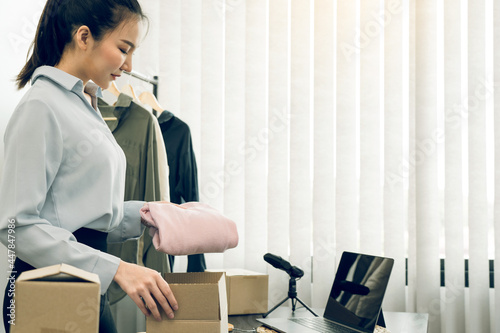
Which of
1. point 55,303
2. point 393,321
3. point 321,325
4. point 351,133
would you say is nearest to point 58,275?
point 55,303

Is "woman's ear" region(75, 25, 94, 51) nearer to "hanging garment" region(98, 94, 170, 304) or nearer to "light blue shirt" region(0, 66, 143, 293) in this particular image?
"light blue shirt" region(0, 66, 143, 293)

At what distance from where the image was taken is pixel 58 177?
2.89ft

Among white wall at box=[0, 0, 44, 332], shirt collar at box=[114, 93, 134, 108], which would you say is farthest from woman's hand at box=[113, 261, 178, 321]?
shirt collar at box=[114, 93, 134, 108]

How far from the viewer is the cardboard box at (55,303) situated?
2.16 ft

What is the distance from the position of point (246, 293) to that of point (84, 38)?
118 cm

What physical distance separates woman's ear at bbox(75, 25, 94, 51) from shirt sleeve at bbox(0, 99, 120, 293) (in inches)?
7.6

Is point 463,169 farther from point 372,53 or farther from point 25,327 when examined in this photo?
point 25,327

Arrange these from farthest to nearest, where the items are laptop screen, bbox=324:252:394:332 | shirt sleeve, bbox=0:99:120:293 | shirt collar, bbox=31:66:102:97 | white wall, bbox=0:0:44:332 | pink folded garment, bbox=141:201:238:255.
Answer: laptop screen, bbox=324:252:394:332
white wall, bbox=0:0:44:332
pink folded garment, bbox=141:201:238:255
shirt collar, bbox=31:66:102:97
shirt sleeve, bbox=0:99:120:293

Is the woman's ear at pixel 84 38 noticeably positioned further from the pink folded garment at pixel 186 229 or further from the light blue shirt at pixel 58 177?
the pink folded garment at pixel 186 229

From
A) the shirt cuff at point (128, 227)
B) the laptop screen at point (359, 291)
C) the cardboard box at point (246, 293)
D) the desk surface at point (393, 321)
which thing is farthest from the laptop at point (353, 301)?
the shirt cuff at point (128, 227)

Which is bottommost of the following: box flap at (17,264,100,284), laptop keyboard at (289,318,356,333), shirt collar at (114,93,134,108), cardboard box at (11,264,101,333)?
laptop keyboard at (289,318,356,333)

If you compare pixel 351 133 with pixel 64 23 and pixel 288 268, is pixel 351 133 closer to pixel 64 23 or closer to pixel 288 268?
pixel 288 268

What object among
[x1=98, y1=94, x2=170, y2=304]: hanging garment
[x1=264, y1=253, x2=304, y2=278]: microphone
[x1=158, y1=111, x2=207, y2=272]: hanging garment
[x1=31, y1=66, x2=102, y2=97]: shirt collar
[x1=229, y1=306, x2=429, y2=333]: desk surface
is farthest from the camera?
[x1=158, y1=111, x2=207, y2=272]: hanging garment

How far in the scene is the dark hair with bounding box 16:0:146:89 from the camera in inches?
38.9
